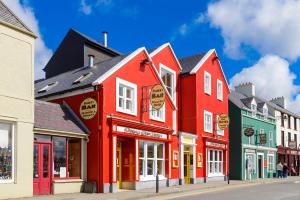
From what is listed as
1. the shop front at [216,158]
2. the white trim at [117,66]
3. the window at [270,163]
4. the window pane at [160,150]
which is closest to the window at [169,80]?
the shop front at [216,158]

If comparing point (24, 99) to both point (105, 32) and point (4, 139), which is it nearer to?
point (4, 139)

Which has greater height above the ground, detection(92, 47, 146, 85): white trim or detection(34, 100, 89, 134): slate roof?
detection(92, 47, 146, 85): white trim

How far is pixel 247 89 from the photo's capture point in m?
49.5

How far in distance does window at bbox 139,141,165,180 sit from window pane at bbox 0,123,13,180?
820cm

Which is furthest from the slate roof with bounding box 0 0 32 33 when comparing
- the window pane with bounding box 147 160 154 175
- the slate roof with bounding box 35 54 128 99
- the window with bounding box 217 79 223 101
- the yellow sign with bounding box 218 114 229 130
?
the window with bounding box 217 79 223 101

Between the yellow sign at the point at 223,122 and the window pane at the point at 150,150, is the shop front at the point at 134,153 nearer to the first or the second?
the window pane at the point at 150,150

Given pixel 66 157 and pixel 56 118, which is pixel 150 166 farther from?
pixel 56 118

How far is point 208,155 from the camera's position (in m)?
32.8

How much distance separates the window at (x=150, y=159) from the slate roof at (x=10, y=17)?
9.19 metres

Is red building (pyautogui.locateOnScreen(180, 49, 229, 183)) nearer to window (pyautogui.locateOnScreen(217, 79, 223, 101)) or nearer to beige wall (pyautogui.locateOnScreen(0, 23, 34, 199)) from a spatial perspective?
window (pyautogui.locateOnScreen(217, 79, 223, 101))

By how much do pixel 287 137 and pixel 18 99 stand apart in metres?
40.7

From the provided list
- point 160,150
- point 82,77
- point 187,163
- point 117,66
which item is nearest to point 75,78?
point 82,77

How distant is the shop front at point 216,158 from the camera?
32.5 m

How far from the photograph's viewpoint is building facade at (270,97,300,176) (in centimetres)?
4997
